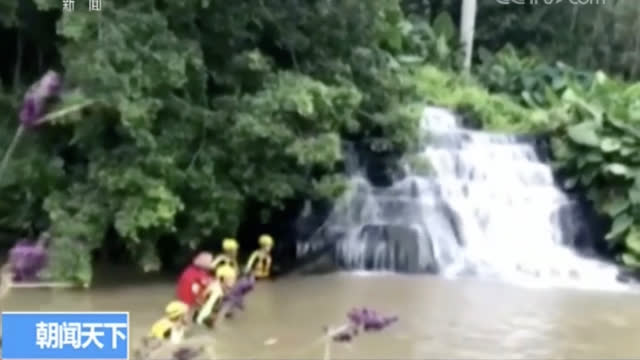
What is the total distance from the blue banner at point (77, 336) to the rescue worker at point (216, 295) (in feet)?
14.2

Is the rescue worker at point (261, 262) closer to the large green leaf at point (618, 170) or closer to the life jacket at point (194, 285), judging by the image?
the life jacket at point (194, 285)

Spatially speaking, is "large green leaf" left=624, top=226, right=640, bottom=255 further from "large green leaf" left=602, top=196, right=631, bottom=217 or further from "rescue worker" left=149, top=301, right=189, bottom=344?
"rescue worker" left=149, top=301, right=189, bottom=344

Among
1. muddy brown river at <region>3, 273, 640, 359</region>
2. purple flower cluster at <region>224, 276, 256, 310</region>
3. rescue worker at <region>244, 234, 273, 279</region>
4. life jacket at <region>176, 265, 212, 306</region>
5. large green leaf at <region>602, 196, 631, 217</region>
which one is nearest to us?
life jacket at <region>176, 265, 212, 306</region>

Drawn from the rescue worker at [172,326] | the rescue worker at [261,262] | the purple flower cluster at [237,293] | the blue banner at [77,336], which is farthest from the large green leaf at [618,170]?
the blue banner at [77,336]

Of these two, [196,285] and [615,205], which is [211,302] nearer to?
[196,285]

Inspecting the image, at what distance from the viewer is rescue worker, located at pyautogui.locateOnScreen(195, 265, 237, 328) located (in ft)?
25.2

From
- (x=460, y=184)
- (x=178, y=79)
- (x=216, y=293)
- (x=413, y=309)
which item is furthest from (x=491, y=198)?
(x=216, y=293)

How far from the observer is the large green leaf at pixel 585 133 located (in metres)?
12.5

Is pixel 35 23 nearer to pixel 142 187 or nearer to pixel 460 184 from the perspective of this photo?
pixel 142 187

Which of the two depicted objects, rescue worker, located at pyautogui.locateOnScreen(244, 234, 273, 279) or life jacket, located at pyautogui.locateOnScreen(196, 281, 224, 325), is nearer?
life jacket, located at pyautogui.locateOnScreen(196, 281, 224, 325)

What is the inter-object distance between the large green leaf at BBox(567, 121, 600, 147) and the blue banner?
9.75 metres

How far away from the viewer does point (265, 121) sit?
953 cm

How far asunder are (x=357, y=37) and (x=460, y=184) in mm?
2470

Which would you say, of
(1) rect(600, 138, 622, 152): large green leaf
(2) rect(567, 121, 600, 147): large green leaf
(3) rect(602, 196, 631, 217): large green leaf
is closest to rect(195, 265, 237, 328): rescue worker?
(3) rect(602, 196, 631, 217): large green leaf
